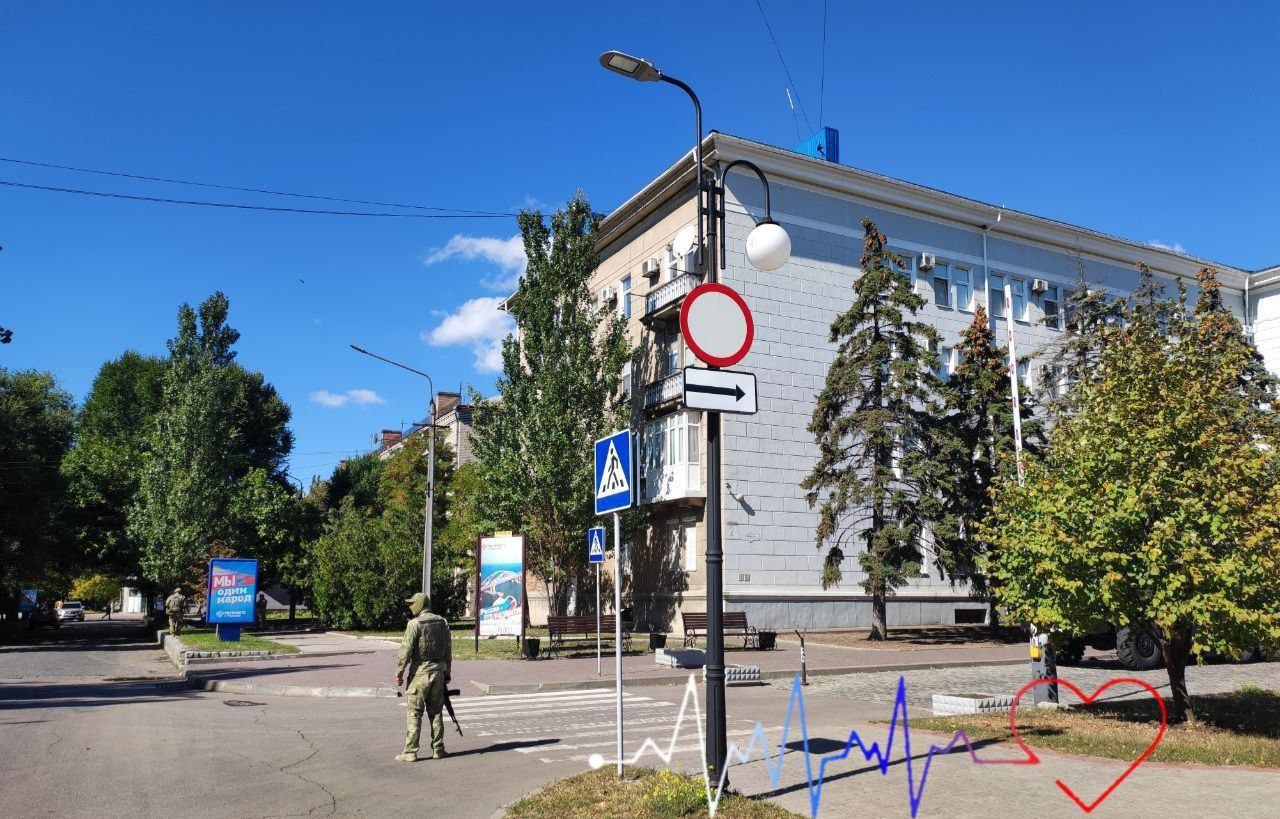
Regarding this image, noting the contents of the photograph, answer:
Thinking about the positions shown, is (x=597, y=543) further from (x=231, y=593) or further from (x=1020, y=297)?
(x=1020, y=297)

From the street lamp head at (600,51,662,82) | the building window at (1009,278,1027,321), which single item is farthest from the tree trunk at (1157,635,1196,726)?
the building window at (1009,278,1027,321)

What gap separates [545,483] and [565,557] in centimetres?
296

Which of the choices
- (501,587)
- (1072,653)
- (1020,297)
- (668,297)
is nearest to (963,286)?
(1020,297)

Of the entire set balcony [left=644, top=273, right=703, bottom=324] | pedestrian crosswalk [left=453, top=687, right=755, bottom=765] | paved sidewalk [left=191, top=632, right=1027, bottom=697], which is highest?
balcony [left=644, top=273, right=703, bottom=324]

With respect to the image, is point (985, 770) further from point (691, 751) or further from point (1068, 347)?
point (1068, 347)

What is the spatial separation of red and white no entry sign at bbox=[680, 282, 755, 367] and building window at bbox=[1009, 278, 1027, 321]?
115ft

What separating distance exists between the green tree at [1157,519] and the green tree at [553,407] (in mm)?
22079

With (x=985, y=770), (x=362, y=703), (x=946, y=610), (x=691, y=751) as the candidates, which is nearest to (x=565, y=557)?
(x=946, y=610)

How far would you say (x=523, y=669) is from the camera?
19844 millimetres

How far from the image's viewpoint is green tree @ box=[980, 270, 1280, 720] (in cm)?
949

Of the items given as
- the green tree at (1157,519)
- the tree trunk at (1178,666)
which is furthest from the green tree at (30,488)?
the tree trunk at (1178,666)

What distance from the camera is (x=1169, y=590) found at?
9.46 m

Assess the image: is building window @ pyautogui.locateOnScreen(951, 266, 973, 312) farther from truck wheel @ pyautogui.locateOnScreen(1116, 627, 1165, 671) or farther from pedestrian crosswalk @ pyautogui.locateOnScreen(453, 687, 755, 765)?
pedestrian crosswalk @ pyautogui.locateOnScreen(453, 687, 755, 765)

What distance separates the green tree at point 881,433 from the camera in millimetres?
26453
